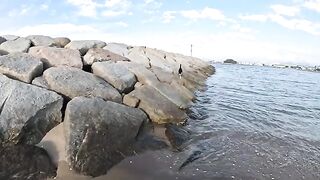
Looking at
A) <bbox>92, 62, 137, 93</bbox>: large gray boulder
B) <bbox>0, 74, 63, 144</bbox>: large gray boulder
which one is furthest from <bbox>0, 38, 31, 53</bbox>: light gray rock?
<bbox>0, 74, 63, 144</bbox>: large gray boulder

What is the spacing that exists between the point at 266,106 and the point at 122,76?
25.7 ft

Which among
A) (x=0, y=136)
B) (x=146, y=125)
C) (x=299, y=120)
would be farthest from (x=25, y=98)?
(x=299, y=120)

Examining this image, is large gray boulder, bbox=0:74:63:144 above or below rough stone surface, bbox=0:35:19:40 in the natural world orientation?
below

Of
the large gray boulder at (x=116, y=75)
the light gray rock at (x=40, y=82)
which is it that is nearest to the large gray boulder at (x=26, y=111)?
the light gray rock at (x=40, y=82)

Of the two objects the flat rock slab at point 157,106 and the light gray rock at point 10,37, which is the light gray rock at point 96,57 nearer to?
the flat rock slab at point 157,106

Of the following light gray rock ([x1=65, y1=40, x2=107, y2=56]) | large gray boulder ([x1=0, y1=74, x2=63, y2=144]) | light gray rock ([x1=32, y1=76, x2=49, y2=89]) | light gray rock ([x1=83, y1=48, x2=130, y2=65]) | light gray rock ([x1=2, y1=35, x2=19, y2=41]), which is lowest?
large gray boulder ([x1=0, y1=74, x2=63, y2=144])

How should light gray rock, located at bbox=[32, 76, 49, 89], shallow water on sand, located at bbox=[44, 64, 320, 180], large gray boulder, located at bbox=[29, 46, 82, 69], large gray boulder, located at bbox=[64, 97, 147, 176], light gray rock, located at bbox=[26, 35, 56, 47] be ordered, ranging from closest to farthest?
large gray boulder, located at bbox=[64, 97, 147, 176] < shallow water on sand, located at bbox=[44, 64, 320, 180] < light gray rock, located at bbox=[32, 76, 49, 89] < large gray boulder, located at bbox=[29, 46, 82, 69] < light gray rock, located at bbox=[26, 35, 56, 47]

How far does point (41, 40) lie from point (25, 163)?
7.38m

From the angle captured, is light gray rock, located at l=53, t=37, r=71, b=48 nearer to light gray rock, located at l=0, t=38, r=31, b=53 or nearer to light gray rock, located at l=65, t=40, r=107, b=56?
light gray rock, located at l=65, t=40, r=107, b=56

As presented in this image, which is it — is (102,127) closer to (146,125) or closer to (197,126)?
(146,125)

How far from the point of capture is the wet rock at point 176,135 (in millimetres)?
7891

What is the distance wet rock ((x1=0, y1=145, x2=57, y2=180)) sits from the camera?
19.4 ft

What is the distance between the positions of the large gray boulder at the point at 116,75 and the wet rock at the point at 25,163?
140 inches

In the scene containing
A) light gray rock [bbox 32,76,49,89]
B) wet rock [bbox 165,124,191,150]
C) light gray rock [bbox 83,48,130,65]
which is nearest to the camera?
wet rock [bbox 165,124,191,150]
